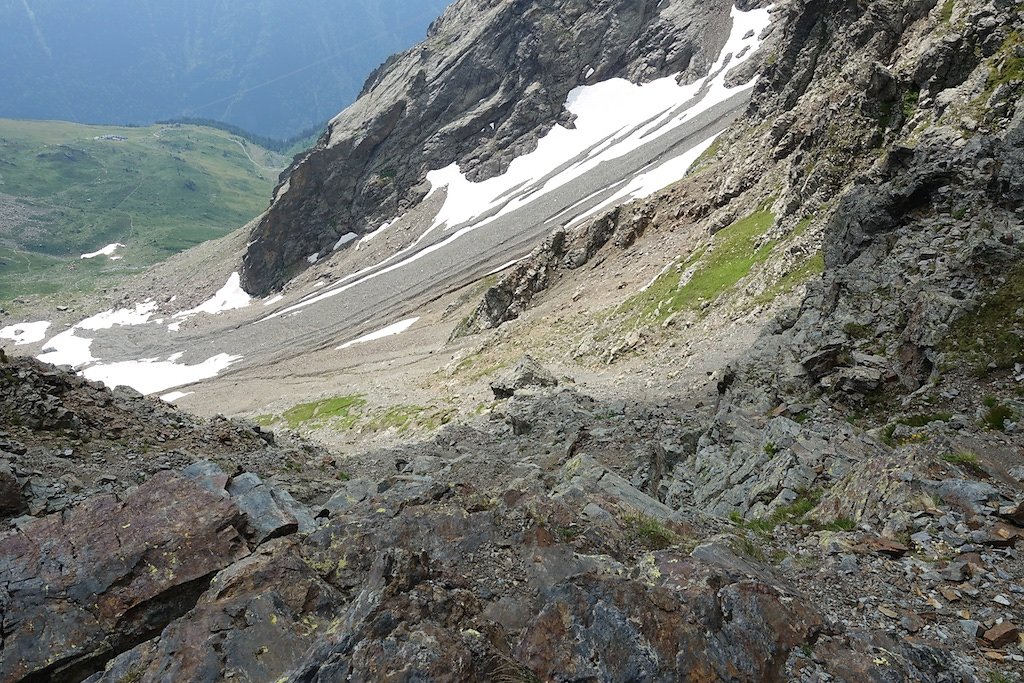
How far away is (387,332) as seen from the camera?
3361 inches

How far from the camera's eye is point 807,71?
57.8 metres

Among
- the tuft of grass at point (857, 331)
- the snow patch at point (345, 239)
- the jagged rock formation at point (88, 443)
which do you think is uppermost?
the snow patch at point (345, 239)

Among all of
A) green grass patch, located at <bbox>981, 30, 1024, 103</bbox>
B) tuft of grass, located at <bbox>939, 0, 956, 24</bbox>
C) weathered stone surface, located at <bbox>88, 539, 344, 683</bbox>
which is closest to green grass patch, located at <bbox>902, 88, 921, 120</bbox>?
tuft of grass, located at <bbox>939, 0, 956, 24</bbox>

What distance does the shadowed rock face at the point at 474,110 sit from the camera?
13938 cm

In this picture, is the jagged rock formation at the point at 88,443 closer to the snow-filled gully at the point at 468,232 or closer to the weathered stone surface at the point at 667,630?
the weathered stone surface at the point at 667,630

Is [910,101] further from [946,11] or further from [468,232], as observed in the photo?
[468,232]

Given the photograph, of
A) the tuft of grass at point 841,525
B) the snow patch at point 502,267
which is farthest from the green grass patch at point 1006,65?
the snow patch at point 502,267

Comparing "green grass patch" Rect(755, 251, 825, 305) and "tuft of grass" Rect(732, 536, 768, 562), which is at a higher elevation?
"tuft of grass" Rect(732, 536, 768, 562)

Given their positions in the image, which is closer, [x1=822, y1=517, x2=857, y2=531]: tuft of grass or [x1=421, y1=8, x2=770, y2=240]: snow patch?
[x1=822, y1=517, x2=857, y2=531]: tuft of grass

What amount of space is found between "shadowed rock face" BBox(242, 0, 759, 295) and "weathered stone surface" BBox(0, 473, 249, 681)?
130 meters

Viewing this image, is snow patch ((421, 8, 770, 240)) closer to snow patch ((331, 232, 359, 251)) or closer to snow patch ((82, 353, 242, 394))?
snow patch ((331, 232, 359, 251))

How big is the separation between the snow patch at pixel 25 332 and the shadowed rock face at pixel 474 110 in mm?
47230

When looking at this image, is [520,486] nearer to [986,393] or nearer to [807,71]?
[986,393]

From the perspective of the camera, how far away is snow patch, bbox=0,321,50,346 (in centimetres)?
13514
